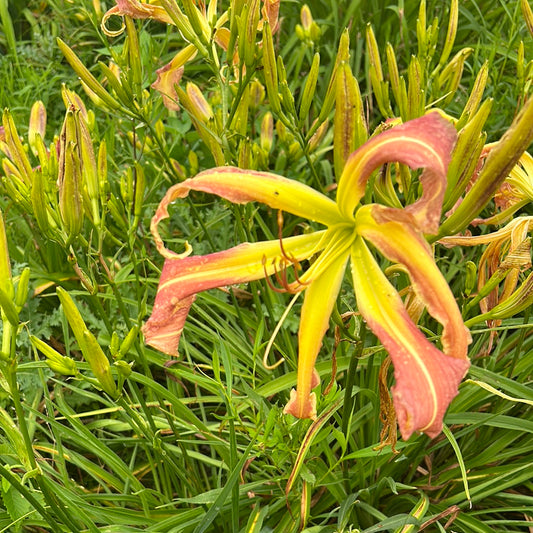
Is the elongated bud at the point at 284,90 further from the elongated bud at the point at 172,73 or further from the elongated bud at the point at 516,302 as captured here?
the elongated bud at the point at 516,302

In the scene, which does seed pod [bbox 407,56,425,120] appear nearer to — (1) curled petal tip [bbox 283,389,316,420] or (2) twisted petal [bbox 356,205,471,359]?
(2) twisted petal [bbox 356,205,471,359]

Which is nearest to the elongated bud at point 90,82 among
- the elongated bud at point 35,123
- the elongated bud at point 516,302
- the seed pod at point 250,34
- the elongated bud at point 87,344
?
the elongated bud at point 35,123

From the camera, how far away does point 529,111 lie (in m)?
0.90

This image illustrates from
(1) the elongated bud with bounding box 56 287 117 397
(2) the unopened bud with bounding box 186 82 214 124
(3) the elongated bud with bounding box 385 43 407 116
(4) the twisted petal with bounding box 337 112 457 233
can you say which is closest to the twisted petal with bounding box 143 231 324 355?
(1) the elongated bud with bounding box 56 287 117 397

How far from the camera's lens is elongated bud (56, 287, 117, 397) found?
3.94ft

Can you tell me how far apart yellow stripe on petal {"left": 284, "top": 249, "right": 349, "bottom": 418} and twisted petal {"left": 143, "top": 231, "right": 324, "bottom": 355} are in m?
0.06

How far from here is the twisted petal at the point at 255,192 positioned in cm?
112

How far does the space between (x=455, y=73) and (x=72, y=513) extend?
142cm

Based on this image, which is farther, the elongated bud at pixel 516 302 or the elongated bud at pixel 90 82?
the elongated bud at pixel 90 82

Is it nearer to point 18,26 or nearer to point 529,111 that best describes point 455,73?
point 529,111

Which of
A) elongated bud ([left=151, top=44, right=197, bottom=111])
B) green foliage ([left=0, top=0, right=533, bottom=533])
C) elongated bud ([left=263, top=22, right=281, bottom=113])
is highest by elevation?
elongated bud ([left=263, top=22, right=281, bottom=113])

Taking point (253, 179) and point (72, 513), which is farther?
point (72, 513)

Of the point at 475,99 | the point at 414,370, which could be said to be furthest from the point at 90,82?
the point at 414,370

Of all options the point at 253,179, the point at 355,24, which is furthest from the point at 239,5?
the point at 355,24
